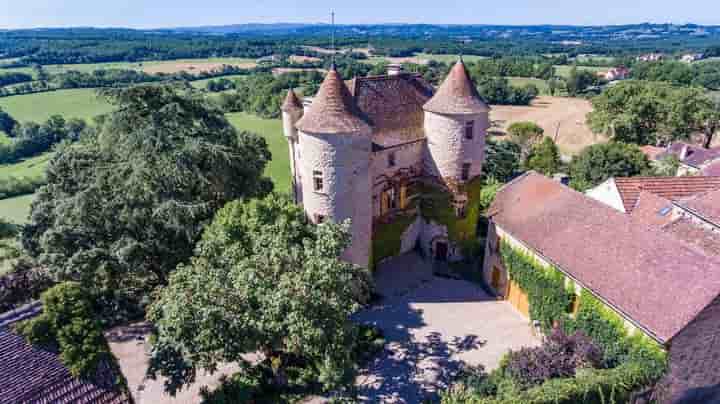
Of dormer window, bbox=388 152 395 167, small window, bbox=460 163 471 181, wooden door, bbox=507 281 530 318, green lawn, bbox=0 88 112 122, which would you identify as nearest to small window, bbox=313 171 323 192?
dormer window, bbox=388 152 395 167

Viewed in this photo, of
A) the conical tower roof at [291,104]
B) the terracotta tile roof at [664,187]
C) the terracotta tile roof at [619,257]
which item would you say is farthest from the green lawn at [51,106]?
the terracotta tile roof at [664,187]

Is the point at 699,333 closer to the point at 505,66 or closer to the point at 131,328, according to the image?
the point at 131,328

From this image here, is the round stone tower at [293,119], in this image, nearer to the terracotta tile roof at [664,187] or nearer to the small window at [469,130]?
the small window at [469,130]

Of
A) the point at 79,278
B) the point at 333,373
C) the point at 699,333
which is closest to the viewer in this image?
the point at 333,373

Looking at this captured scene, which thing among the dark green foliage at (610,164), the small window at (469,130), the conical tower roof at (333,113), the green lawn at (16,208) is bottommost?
the green lawn at (16,208)

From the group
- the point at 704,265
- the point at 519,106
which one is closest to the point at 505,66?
the point at 519,106

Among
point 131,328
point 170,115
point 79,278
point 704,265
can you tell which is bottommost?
point 131,328
